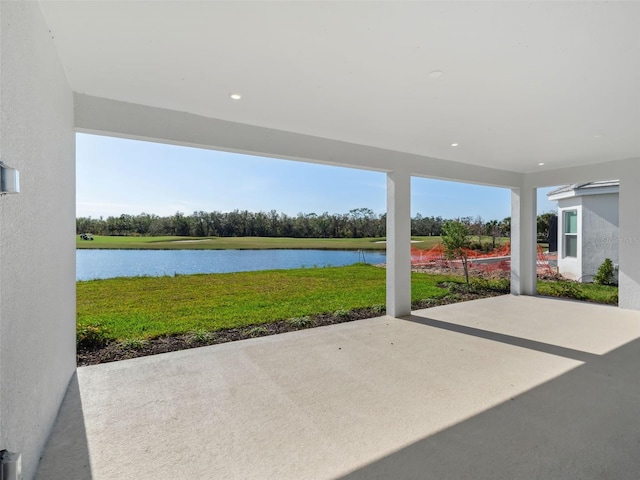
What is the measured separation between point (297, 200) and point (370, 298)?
260 centimetres

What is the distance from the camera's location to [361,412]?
91.2 inches

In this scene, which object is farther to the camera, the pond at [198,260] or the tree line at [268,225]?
the tree line at [268,225]

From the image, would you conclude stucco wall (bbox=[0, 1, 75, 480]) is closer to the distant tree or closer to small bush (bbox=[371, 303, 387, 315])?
small bush (bbox=[371, 303, 387, 315])

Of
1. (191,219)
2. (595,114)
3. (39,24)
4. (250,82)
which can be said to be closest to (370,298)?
(191,219)

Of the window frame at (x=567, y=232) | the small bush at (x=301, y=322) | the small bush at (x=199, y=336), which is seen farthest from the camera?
the window frame at (x=567, y=232)

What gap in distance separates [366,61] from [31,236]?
2.37 m

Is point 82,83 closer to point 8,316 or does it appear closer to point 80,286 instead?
point 8,316

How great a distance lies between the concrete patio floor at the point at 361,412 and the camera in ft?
5.88

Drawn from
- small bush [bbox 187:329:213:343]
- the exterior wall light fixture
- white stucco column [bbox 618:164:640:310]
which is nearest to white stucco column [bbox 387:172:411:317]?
small bush [bbox 187:329:213:343]

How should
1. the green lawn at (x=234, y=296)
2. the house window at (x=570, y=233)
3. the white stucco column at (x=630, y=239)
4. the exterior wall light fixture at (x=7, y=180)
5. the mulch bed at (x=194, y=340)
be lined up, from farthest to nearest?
the house window at (x=570, y=233)
the white stucco column at (x=630, y=239)
the green lawn at (x=234, y=296)
the mulch bed at (x=194, y=340)
the exterior wall light fixture at (x=7, y=180)

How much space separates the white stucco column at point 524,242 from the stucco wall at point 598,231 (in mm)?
2003

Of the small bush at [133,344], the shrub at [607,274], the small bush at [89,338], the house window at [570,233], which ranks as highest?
the house window at [570,233]

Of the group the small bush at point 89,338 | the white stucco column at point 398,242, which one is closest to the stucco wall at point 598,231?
the white stucco column at point 398,242

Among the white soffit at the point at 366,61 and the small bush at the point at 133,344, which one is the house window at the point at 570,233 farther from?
the small bush at the point at 133,344
